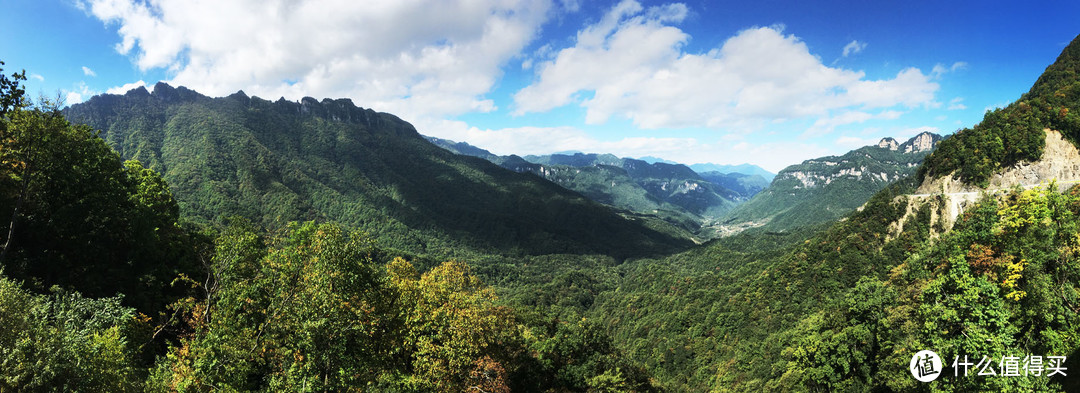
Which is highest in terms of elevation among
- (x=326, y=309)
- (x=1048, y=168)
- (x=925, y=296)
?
(x=1048, y=168)

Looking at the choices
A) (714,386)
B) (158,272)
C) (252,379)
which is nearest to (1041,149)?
(714,386)

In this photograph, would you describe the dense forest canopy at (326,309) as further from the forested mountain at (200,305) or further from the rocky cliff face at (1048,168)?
the rocky cliff face at (1048,168)

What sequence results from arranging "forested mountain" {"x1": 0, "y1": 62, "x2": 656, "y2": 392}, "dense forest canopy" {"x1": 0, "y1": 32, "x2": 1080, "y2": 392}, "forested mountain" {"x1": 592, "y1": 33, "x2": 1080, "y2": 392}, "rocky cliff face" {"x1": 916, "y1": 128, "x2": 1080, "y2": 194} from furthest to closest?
"rocky cliff face" {"x1": 916, "y1": 128, "x2": 1080, "y2": 194} < "forested mountain" {"x1": 592, "y1": 33, "x2": 1080, "y2": 392} < "dense forest canopy" {"x1": 0, "y1": 32, "x2": 1080, "y2": 392} < "forested mountain" {"x1": 0, "y1": 62, "x2": 656, "y2": 392}

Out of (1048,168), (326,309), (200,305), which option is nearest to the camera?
(326,309)

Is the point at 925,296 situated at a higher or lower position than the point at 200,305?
higher

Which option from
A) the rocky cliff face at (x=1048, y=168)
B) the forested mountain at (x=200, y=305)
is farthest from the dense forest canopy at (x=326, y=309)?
the rocky cliff face at (x=1048, y=168)

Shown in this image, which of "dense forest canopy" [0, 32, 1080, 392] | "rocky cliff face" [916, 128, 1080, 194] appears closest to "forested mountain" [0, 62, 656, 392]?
"dense forest canopy" [0, 32, 1080, 392]

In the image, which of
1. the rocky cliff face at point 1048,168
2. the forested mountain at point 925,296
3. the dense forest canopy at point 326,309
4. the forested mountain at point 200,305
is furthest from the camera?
the rocky cliff face at point 1048,168

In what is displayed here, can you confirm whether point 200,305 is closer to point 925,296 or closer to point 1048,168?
point 925,296

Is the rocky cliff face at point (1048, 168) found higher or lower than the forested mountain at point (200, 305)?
higher

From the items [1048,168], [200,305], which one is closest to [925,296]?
[200,305]

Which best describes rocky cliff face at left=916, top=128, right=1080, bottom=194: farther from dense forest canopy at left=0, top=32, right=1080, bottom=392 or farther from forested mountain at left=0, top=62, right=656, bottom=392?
forested mountain at left=0, top=62, right=656, bottom=392

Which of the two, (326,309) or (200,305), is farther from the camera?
(200,305)

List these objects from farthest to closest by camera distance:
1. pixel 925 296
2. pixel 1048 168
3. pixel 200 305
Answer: pixel 1048 168, pixel 925 296, pixel 200 305
